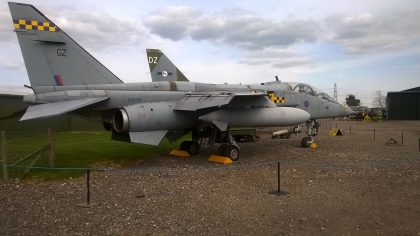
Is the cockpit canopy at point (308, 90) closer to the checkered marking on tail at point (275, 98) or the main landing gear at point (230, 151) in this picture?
the checkered marking on tail at point (275, 98)

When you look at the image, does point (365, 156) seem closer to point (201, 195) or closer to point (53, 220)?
point (201, 195)

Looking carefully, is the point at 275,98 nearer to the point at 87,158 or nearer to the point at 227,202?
the point at 87,158

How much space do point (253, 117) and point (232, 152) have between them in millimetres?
1287

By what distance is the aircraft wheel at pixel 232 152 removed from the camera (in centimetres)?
1154

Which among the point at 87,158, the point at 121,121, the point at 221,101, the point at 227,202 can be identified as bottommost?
the point at 227,202

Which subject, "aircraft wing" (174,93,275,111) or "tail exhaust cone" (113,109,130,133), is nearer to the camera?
"tail exhaust cone" (113,109,130,133)

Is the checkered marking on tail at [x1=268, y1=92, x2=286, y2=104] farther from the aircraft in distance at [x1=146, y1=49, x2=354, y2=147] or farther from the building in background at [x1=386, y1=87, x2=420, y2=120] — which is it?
the building in background at [x1=386, y1=87, x2=420, y2=120]

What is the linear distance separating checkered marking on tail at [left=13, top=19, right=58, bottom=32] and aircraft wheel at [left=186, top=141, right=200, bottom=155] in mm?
5762

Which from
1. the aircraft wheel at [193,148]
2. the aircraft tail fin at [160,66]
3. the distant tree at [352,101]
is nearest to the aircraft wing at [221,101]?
the aircraft wheel at [193,148]

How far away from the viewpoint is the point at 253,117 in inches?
464

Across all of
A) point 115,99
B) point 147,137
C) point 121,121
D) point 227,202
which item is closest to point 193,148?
point 147,137

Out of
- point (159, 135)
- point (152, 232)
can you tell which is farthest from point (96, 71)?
point (152, 232)

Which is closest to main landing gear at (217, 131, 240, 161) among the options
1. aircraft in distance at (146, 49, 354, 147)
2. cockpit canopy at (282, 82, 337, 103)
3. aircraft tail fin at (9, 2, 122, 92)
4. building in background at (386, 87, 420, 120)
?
aircraft in distance at (146, 49, 354, 147)

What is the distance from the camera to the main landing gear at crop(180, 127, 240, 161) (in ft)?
38.2
